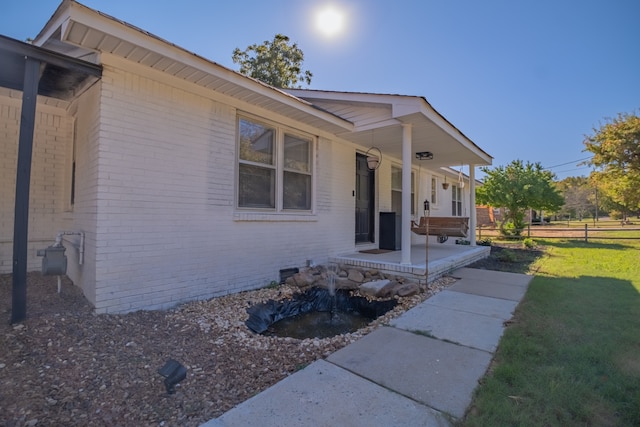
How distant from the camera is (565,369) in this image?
7.88 ft

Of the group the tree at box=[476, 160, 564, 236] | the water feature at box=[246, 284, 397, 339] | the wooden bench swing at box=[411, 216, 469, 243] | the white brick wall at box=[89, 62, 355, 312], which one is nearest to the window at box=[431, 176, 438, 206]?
the wooden bench swing at box=[411, 216, 469, 243]

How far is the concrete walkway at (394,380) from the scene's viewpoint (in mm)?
1831

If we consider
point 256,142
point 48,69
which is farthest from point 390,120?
point 48,69

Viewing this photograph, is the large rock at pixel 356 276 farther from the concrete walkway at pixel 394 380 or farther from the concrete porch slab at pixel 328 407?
the concrete porch slab at pixel 328 407

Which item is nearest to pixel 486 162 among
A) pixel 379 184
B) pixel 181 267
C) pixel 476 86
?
pixel 476 86

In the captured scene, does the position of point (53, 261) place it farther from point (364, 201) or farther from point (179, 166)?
point (364, 201)

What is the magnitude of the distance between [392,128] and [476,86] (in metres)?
6.11

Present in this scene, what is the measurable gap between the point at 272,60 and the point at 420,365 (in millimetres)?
18147

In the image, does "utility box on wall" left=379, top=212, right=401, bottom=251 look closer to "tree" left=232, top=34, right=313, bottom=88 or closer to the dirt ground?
the dirt ground

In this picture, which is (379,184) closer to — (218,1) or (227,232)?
(227,232)

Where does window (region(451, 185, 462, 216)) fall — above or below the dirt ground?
above

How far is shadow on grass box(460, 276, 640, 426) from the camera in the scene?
73.5 inches

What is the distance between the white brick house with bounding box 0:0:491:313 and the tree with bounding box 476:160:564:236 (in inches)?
361

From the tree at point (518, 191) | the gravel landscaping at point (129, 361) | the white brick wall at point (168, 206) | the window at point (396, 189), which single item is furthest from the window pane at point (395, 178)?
the tree at point (518, 191)
